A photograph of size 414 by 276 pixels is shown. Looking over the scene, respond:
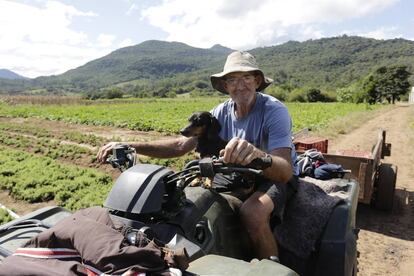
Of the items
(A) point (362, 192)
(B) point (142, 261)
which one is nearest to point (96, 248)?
(B) point (142, 261)

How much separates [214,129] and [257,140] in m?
0.36

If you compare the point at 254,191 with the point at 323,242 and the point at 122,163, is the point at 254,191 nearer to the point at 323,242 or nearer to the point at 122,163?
the point at 323,242

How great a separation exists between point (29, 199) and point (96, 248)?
6.48 m

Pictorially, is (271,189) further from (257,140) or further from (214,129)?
(214,129)

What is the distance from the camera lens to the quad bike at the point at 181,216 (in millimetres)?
1622

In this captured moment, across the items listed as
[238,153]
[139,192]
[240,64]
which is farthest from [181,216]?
[240,64]

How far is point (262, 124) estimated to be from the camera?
289 centimetres

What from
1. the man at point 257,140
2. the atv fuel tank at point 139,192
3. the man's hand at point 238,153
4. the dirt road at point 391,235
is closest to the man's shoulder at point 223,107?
the man at point 257,140

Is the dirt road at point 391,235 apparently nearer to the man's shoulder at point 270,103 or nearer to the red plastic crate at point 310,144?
the red plastic crate at point 310,144

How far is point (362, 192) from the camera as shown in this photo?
5.90m

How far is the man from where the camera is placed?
7.89 ft

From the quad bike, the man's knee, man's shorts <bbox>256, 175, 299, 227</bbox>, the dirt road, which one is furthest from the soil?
the quad bike

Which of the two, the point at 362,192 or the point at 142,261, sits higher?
the point at 142,261

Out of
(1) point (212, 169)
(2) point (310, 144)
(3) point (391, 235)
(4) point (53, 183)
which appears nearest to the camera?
(1) point (212, 169)
